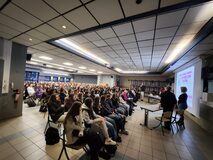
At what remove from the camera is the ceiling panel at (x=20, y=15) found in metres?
2.14

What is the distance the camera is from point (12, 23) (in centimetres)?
271


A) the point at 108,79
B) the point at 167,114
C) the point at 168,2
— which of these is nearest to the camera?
the point at 168,2

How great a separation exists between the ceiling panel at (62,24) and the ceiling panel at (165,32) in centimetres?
212

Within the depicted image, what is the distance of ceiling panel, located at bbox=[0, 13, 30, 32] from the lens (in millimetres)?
2511

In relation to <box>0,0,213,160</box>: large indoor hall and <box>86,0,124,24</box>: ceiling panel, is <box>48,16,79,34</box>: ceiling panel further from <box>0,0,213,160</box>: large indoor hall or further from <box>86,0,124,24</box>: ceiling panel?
<box>86,0,124,24</box>: ceiling panel

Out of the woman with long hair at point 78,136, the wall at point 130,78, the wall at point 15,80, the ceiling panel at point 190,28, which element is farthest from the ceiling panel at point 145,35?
the wall at point 130,78

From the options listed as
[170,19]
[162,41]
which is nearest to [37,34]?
[170,19]

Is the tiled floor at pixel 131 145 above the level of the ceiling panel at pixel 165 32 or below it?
below

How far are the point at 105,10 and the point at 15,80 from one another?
4.19 m

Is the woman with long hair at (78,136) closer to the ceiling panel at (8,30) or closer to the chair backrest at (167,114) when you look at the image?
the chair backrest at (167,114)

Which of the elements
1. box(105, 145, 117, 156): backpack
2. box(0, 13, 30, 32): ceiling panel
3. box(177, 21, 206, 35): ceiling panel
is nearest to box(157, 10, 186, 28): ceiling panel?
box(177, 21, 206, 35): ceiling panel

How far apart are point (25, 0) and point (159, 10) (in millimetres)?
2259

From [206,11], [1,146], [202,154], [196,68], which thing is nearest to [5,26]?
[1,146]

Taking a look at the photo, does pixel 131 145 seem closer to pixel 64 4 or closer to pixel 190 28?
pixel 190 28
